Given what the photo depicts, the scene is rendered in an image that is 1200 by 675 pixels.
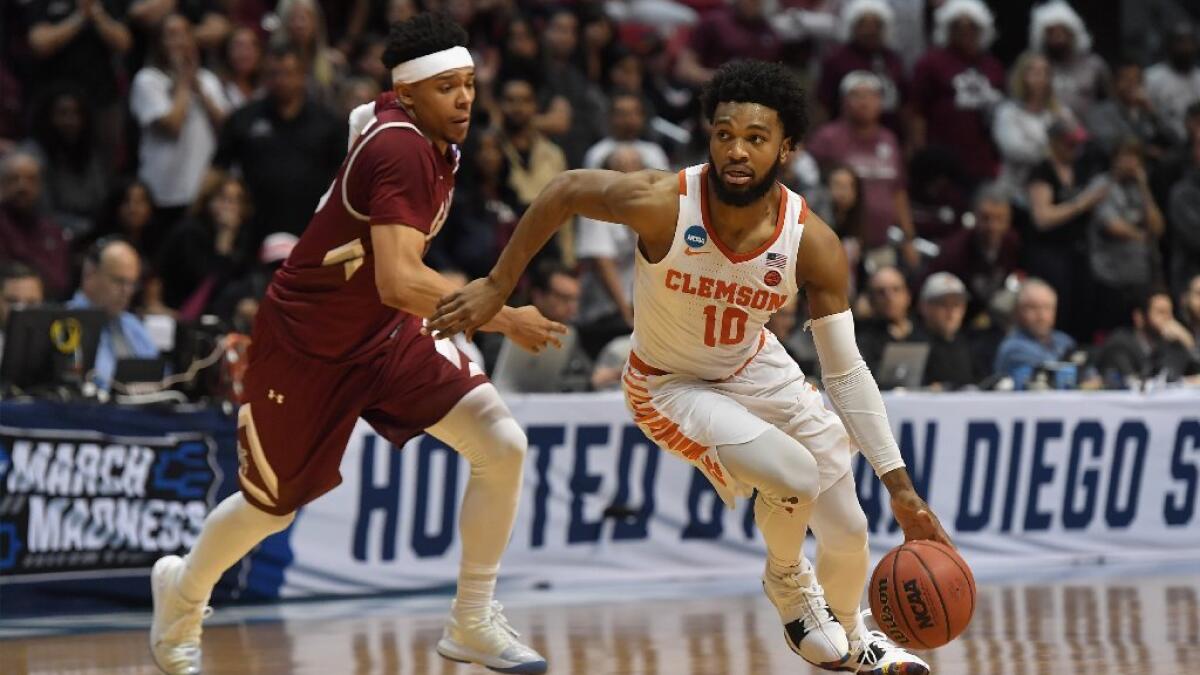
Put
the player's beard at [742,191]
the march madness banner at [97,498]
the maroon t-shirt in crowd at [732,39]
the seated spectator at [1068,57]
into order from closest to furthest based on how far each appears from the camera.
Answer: the player's beard at [742,191] < the march madness banner at [97,498] < the maroon t-shirt in crowd at [732,39] < the seated spectator at [1068,57]

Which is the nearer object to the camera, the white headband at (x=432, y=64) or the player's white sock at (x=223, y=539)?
the white headband at (x=432, y=64)

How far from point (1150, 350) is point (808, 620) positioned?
683 cm

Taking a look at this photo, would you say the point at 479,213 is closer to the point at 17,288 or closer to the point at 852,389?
the point at 17,288

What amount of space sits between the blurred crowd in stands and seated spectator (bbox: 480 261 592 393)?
22 mm

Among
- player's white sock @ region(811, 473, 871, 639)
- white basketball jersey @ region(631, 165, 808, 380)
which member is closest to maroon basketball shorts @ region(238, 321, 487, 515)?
white basketball jersey @ region(631, 165, 808, 380)

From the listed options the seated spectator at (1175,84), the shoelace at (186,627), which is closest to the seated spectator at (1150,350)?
the seated spectator at (1175,84)

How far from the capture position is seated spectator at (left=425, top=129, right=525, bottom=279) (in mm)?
12688

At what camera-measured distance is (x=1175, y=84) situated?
16469 mm

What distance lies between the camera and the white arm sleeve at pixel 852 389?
6.38 metres

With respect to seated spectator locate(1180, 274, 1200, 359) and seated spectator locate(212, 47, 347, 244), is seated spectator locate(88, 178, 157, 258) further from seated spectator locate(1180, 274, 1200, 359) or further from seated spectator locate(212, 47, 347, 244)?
seated spectator locate(1180, 274, 1200, 359)

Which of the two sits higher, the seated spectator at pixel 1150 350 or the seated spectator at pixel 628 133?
the seated spectator at pixel 628 133

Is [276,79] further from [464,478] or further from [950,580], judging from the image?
[950,580]

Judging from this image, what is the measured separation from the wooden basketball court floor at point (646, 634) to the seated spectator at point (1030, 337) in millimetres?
1886

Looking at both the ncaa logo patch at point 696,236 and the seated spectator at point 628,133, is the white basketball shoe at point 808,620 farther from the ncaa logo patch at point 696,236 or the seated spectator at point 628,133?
the seated spectator at point 628,133
